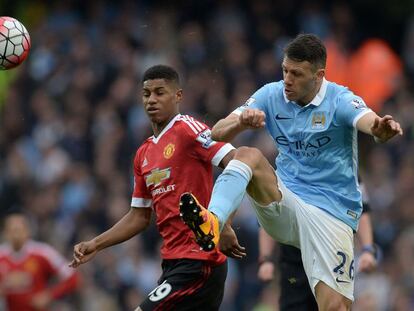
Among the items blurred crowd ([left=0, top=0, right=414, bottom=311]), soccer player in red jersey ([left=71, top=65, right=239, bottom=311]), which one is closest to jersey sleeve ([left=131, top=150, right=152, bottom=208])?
soccer player in red jersey ([left=71, top=65, right=239, bottom=311])

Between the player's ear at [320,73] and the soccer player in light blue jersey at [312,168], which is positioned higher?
the player's ear at [320,73]

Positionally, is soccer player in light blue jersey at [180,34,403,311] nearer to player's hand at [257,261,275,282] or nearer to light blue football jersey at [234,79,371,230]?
light blue football jersey at [234,79,371,230]

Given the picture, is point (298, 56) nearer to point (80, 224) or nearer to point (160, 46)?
point (80, 224)

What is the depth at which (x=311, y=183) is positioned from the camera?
28.9ft

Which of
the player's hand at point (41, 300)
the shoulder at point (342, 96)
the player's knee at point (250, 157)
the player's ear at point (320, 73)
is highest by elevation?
the player's ear at point (320, 73)

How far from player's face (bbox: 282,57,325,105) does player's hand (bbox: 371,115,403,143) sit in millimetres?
870

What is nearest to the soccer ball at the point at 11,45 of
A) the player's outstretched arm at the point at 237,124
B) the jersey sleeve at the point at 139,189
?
the jersey sleeve at the point at 139,189

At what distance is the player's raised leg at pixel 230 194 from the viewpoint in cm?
778

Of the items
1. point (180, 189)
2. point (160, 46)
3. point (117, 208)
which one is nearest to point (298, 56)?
point (180, 189)

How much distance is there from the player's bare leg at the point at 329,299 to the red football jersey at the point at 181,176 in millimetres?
748

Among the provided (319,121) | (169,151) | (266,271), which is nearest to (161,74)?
(169,151)

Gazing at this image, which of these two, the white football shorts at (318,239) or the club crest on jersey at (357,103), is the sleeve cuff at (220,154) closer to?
the white football shorts at (318,239)

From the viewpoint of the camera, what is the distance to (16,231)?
1326 centimetres

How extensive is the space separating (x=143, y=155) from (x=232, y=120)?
40.9 inches
